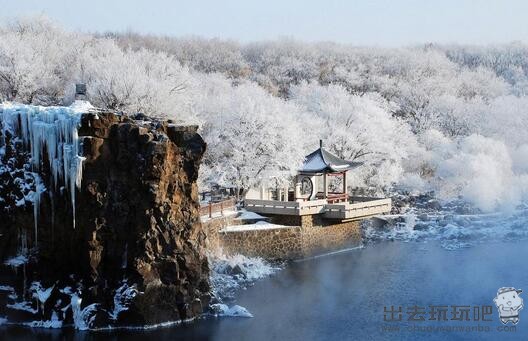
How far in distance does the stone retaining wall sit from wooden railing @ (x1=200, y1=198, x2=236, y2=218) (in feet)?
1.73

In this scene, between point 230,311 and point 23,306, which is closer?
point 23,306

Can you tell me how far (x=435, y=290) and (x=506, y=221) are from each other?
1833 cm

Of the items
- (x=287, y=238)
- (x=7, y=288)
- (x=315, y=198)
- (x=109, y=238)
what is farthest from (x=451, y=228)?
(x=7, y=288)

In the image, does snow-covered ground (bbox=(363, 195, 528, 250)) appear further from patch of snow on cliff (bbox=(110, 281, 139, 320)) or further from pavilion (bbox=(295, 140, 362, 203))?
patch of snow on cliff (bbox=(110, 281, 139, 320))

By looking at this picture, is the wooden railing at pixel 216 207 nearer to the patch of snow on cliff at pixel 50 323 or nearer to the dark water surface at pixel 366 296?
the dark water surface at pixel 366 296

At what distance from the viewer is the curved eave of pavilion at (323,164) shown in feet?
135

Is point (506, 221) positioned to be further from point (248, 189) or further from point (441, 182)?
point (248, 189)

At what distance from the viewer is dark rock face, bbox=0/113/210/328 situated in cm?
2683

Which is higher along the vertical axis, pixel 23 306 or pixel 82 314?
pixel 23 306

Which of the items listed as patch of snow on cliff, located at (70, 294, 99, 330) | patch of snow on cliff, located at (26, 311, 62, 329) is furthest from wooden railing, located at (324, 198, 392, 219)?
patch of snow on cliff, located at (26, 311, 62, 329)

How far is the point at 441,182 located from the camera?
57031 mm

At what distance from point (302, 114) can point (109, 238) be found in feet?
89.8

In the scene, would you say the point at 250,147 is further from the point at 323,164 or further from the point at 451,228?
the point at 451,228

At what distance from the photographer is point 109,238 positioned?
27172 millimetres
